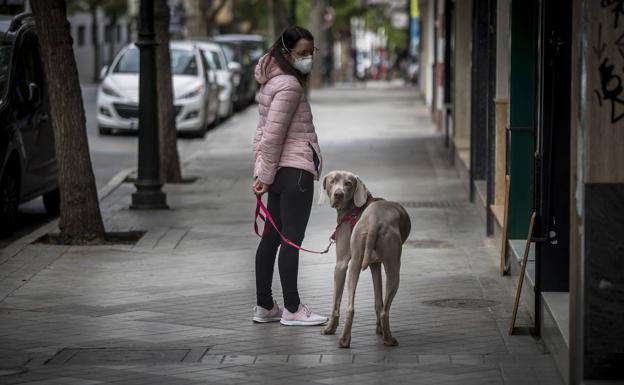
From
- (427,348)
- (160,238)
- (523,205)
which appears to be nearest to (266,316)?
(427,348)

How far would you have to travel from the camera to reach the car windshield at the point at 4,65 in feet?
46.6

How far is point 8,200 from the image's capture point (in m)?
A: 14.0

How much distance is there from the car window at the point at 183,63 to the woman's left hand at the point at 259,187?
61.3ft

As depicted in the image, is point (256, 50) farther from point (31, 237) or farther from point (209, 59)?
point (31, 237)

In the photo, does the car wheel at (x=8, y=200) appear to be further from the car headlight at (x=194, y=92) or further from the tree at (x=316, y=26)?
the tree at (x=316, y=26)

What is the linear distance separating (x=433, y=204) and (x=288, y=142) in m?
7.12

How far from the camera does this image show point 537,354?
26.6 feet

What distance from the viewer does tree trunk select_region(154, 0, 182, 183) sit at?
18.2m

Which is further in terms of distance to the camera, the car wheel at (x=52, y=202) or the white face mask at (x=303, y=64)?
the car wheel at (x=52, y=202)

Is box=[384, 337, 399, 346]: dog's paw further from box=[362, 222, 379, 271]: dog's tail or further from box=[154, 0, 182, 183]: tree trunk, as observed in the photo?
box=[154, 0, 182, 183]: tree trunk

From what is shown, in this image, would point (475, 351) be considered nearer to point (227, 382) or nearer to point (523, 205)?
point (227, 382)

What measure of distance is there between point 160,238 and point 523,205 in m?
3.74

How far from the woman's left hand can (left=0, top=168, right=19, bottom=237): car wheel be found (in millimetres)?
5458

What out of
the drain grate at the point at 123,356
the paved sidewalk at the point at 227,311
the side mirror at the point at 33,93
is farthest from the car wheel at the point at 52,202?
the drain grate at the point at 123,356
